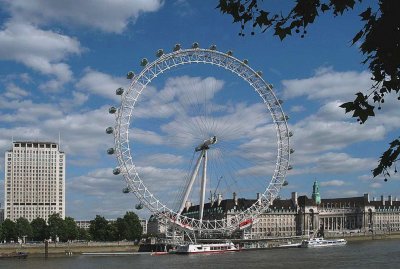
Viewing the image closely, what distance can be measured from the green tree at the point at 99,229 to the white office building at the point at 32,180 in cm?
7667

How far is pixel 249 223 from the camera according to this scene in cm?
8544

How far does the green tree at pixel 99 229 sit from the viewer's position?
11019 centimetres

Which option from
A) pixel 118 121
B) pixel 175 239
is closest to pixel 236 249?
pixel 175 239

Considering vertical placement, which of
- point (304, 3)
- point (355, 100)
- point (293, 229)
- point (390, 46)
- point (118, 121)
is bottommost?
point (293, 229)

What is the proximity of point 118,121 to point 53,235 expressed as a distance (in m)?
56.4

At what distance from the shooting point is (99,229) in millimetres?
110562

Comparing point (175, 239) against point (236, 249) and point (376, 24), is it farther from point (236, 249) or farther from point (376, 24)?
point (376, 24)

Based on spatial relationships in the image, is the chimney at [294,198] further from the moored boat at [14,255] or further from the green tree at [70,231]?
the moored boat at [14,255]

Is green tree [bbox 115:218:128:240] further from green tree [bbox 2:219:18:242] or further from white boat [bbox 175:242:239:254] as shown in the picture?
white boat [bbox 175:242:239:254]

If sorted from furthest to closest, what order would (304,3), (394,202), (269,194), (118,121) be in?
(394,202), (269,194), (118,121), (304,3)

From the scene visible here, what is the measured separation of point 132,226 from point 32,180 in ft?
281

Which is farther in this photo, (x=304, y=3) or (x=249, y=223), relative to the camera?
(x=249, y=223)

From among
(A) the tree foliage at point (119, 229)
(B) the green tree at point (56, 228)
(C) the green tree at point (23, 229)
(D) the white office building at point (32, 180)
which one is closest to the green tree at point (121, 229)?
(A) the tree foliage at point (119, 229)

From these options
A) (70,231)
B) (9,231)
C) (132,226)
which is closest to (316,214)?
(132,226)
